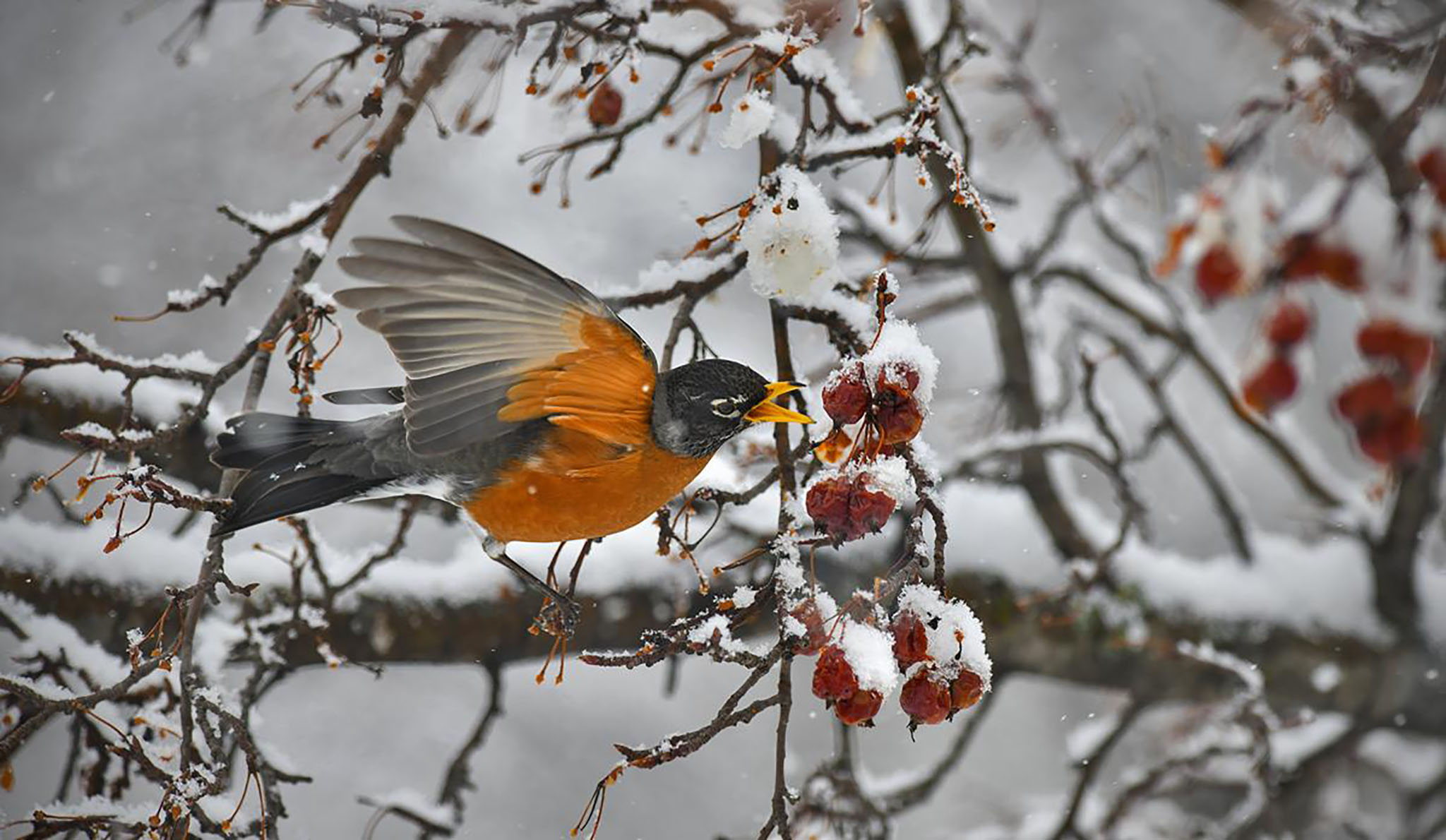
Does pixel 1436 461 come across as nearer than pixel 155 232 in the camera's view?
Yes

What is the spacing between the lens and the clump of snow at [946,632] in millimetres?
1201

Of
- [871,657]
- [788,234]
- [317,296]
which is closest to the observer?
[871,657]

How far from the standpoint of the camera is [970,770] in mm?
5016

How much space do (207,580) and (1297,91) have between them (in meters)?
1.29

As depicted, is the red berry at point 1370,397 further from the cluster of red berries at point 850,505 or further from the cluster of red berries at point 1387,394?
the cluster of red berries at point 850,505

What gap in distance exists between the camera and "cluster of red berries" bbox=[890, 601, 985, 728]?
1.19 metres

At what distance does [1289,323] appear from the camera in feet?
2.62

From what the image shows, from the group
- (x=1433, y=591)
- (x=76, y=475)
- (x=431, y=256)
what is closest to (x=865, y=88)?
(x=1433, y=591)

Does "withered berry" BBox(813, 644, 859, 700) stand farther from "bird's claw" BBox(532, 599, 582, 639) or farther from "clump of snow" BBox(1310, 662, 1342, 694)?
"clump of snow" BBox(1310, 662, 1342, 694)

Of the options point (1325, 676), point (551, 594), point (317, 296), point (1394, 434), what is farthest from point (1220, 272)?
point (1325, 676)

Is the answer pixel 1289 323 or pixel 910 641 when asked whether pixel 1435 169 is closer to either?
pixel 1289 323

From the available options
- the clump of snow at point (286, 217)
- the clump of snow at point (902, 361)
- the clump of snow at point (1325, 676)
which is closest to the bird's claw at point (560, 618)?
the clump of snow at point (902, 361)

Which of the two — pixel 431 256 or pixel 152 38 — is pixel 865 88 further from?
pixel 431 256

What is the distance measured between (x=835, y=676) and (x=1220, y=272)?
1.90 feet
